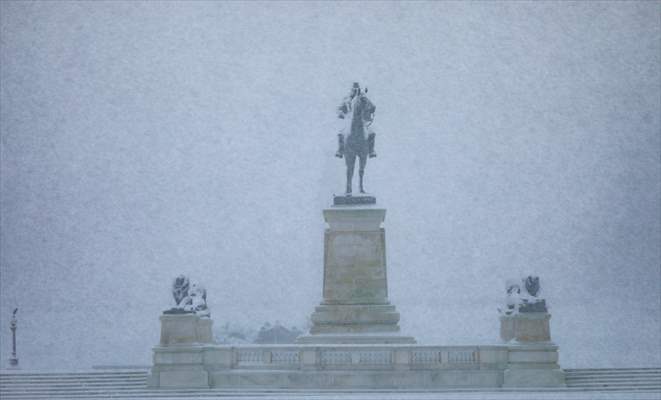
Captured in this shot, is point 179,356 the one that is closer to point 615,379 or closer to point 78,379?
Answer: point 78,379

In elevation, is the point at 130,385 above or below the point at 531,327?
below

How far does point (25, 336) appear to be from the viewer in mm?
58250

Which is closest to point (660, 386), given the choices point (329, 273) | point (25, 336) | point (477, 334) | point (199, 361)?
point (329, 273)

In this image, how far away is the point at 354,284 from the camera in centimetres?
3241

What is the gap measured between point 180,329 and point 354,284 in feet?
17.3

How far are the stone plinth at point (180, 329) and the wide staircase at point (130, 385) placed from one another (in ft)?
4.27

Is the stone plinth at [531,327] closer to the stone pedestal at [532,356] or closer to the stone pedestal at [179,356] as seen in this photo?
the stone pedestal at [532,356]

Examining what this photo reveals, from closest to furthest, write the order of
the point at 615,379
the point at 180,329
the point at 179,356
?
the point at 615,379 → the point at 179,356 → the point at 180,329

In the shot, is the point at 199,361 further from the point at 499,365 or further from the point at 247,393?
the point at 499,365

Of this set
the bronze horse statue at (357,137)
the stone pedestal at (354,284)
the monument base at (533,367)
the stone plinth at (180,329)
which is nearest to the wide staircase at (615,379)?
the monument base at (533,367)

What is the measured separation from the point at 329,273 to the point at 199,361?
15.8ft

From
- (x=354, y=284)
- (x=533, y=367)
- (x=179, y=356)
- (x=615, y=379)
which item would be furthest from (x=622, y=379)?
(x=179, y=356)

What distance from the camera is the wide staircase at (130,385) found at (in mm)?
29047

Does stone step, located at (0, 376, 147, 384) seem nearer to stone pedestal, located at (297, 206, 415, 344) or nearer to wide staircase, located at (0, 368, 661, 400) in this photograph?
wide staircase, located at (0, 368, 661, 400)
